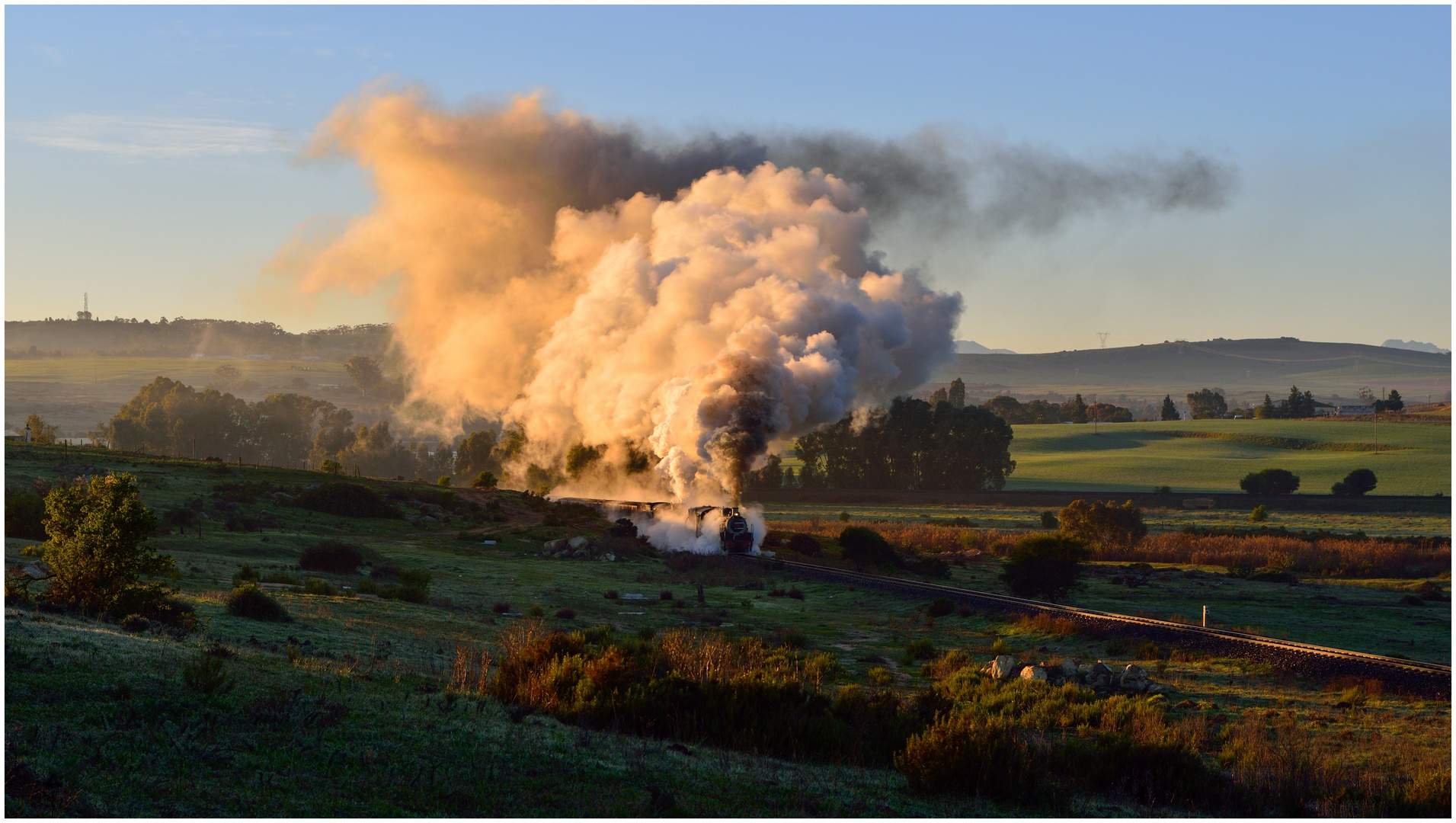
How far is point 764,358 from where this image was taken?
265 ft

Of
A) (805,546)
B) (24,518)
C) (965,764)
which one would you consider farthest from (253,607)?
(805,546)

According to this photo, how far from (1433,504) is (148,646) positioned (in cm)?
→ 11774

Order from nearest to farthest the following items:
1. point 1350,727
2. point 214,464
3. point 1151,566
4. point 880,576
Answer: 1. point 1350,727
2. point 880,576
3. point 1151,566
4. point 214,464

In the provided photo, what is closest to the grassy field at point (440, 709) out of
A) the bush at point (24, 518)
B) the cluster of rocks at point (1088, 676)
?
the cluster of rocks at point (1088, 676)

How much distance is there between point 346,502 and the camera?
8500cm

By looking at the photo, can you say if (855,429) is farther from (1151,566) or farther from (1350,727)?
(1350,727)

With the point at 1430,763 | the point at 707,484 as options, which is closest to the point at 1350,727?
the point at 1430,763

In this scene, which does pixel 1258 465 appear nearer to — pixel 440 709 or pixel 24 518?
pixel 24 518

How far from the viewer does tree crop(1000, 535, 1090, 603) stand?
55031 millimetres

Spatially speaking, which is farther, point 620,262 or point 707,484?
point 620,262

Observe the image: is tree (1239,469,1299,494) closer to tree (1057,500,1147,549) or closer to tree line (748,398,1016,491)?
tree line (748,398,1016,491)

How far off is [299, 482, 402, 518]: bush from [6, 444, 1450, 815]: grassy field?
110ft

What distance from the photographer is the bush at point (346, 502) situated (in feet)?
275

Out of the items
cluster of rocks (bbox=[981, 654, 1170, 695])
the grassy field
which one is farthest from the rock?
the grassy field
